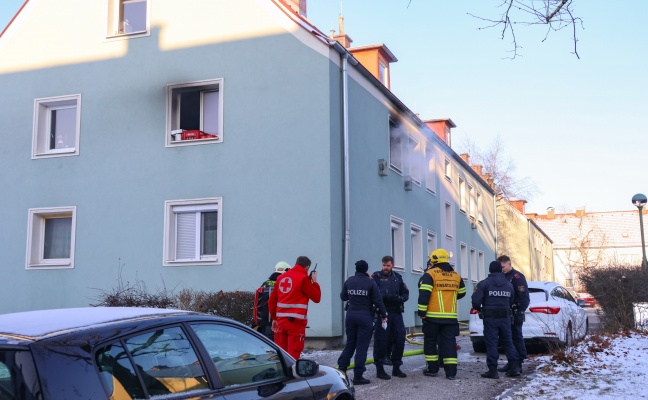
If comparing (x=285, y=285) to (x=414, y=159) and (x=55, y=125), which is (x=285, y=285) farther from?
(x=414, y=159)

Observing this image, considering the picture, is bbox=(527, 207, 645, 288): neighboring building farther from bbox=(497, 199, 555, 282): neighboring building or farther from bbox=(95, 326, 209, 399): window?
bbox=(95, 326, 209, 399): window

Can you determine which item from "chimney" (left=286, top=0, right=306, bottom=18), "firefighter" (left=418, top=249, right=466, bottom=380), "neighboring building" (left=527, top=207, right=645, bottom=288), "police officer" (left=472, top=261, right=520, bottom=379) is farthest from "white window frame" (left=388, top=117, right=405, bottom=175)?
"neighboring building" (left=527, top=207, right=645, bottom=288)

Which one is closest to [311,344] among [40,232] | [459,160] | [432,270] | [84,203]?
[432,270]

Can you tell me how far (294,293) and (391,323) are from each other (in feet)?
6.99

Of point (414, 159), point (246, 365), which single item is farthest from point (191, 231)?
point (246, 365)

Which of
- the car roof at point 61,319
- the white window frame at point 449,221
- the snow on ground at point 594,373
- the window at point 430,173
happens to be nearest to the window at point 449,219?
the white window frame at point 449,221

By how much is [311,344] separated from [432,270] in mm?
5251

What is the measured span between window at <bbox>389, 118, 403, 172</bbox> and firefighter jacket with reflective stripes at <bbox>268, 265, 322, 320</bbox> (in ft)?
37.5

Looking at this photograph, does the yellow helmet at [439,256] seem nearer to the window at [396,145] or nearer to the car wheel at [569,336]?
the car wheel at [569,336]

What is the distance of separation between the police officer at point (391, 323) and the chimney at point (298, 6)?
12.0 m

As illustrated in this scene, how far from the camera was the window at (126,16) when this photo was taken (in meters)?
Answer: 17.2

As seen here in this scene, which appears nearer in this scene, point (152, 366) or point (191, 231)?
point (152, 366)

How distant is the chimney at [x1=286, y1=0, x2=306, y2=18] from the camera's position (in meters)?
20.6

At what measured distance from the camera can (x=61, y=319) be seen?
3.71 m
